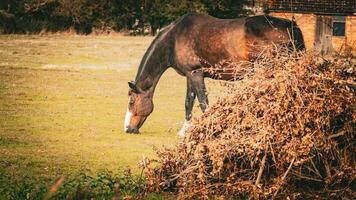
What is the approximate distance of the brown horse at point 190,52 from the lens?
47.2ft

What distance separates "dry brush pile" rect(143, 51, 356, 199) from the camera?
841 centimetres

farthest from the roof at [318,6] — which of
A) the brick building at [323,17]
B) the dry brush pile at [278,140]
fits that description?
the dry brush pile at [278,140]

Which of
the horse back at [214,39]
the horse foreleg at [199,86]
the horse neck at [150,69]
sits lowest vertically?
the horse foreleg at [199,86]

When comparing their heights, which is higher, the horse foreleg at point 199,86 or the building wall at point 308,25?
the horse foreleg at point 199,86

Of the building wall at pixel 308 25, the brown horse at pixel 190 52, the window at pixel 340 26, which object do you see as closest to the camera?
the brown horse at pixel 190 52

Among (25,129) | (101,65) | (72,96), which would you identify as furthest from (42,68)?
(25,129)

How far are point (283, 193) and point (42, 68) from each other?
20.8 m

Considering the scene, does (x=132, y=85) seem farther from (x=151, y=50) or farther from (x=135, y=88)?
(x=151, y=50)

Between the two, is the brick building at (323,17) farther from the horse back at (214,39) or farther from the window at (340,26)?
the horse back at (214,39)

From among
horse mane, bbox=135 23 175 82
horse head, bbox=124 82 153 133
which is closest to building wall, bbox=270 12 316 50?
horse mane, bbox=135 23 175 82

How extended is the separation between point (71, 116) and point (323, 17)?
1178 inches

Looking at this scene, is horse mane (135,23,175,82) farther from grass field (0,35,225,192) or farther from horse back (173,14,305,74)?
grass field (0,35,225,192)

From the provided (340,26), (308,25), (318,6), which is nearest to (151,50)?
(308,25)

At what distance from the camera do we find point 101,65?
31.2 metres
